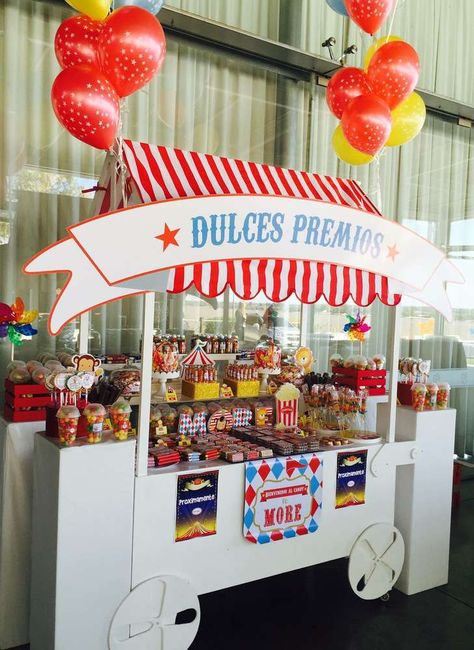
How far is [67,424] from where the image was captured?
91.5 inches

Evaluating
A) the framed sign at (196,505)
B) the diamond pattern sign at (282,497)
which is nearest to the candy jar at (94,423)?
the framed sign at (196,505)

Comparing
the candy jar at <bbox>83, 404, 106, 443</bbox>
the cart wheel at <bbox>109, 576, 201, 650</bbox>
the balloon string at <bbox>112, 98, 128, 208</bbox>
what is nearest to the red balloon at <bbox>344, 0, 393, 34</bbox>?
the balloon string at <bbox>112, 98, 128, 208</bbox>

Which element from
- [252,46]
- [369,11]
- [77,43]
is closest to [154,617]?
[77,43]

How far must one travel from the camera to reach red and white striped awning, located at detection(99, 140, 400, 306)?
97.4 inches

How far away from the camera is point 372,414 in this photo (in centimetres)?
375

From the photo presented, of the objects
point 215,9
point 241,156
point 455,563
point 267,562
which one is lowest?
point 455,563

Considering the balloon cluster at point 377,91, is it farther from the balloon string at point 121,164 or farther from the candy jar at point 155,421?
the candy jar at point 155,421

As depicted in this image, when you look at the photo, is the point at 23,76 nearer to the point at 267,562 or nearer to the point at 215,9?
the point at 215,9

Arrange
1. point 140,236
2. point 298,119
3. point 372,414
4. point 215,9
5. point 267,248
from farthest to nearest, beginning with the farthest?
point 298,119
point 215,9
point 372,414
point 267,248
point 140,236

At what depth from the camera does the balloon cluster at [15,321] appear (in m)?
2.85

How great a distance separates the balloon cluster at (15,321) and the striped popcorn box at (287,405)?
1.51m

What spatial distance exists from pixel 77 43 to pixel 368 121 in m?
1.49

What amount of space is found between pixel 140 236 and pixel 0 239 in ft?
6.58

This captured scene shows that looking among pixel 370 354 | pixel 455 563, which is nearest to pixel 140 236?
pixel 455 563
